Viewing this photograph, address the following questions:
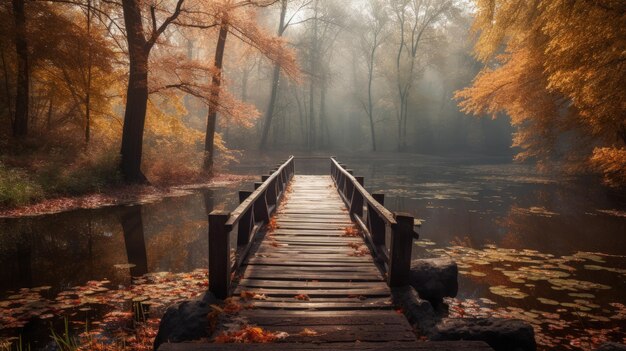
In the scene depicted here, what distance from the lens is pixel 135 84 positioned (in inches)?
575

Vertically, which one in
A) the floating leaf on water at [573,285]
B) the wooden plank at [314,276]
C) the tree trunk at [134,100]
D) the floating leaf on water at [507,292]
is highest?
the tree trunk at [134,100]

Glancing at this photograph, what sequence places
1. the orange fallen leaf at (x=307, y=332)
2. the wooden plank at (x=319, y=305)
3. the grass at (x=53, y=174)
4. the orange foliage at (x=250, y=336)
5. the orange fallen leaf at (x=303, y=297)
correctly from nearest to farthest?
the orange foliage at (x=250, y=336) < the orange fallen leaf at (x=307, y=332) < the wooden plank at (x=319, y=305) < the orange fallen leaf at (x=303, y=297) < the grass at (x=53, y=174)

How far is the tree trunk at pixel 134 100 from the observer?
1452 cm

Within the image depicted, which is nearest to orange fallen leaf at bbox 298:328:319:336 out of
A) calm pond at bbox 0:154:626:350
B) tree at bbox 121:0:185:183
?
calm pond at bbox 0:154:626:350

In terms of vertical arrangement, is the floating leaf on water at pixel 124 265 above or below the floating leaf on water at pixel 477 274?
below

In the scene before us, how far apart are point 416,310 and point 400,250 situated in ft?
2.57

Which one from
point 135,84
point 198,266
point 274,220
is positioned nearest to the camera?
point 198,266

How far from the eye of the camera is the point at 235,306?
4090 millimetres

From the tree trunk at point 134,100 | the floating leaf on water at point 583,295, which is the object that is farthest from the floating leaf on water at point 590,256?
the tree trunk at point 134,100

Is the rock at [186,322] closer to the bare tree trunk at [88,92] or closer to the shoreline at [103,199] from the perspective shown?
the shoreline at [103,199]

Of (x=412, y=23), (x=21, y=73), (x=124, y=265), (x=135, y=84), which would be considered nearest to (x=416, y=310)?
(x=124, y=265)

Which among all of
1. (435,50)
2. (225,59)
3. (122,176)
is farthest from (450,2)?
(122,176)

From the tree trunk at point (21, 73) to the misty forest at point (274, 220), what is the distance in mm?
76

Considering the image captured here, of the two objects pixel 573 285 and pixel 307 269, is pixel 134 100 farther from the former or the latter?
pixel 573 285
